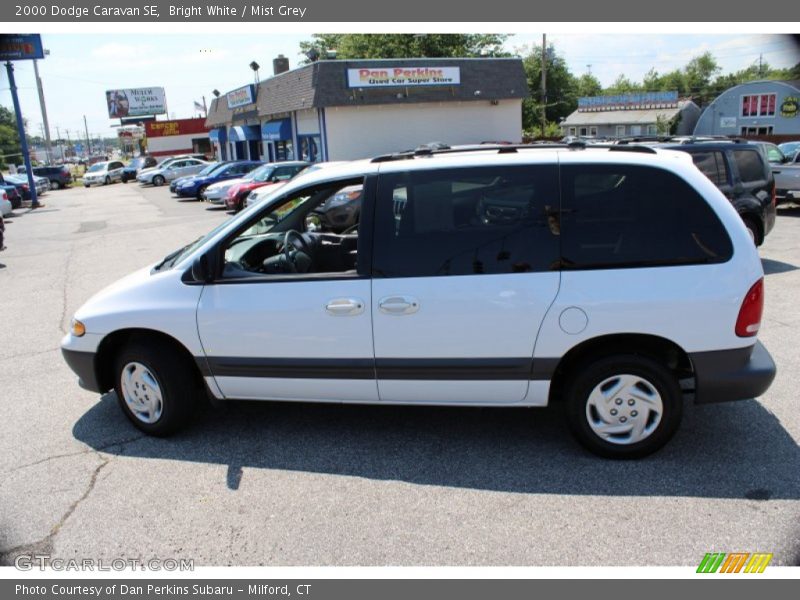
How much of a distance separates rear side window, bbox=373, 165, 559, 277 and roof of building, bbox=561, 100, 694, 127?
64921 mm

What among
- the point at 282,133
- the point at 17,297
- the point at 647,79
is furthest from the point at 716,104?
the point at 647,79

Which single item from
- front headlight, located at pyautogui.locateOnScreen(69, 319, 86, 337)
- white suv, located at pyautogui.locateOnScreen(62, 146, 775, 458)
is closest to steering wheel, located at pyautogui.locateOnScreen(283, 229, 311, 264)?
white suv, located at pyautogui.locateOnScreen(62, 146, 775, 458)

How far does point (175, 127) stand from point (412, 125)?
40214mm

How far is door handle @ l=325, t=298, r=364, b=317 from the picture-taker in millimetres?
3965

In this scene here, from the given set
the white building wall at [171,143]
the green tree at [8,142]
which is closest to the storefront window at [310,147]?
the white building wall at [171,143]

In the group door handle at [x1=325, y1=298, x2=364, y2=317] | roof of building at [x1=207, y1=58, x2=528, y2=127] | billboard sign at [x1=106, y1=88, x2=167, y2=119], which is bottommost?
door handle at [x1=325, y1=298, x2=364, y2=317]

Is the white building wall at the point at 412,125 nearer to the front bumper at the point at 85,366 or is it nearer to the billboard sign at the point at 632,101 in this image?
the front bumper at the point at 85,366

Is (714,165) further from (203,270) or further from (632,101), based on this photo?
(632,101)

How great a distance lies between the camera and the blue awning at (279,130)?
29812mm

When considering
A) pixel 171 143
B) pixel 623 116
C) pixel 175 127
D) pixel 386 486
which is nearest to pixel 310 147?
pixel 386 486

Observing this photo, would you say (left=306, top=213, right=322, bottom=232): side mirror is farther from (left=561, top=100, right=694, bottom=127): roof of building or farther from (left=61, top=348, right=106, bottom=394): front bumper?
(left=561, top=100, right=694, bottom=127): roof of building

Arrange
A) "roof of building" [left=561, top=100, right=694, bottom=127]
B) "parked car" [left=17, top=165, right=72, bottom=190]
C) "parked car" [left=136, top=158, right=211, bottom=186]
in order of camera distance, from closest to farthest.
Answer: "parked car" [left=136, top=158, right=211, bottom=186] → "parked car" [left=17, top=165, right=72, bottom=190] → "roof of building" [left=561, top=100, right=694, bottom=127]

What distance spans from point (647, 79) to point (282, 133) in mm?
99911

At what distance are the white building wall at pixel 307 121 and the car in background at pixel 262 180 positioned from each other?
6484 millimetres
